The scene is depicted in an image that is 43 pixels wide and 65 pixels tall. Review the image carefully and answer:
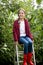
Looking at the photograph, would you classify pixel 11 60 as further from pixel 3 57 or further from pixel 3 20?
pixel 3 20

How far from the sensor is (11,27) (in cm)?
550

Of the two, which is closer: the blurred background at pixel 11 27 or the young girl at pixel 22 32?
the young girl at pixel 22 32

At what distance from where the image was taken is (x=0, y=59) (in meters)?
5.38

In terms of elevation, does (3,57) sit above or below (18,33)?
below

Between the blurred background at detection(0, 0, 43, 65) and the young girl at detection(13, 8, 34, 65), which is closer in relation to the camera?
the young girl at detection(13, 8, 34, 65)

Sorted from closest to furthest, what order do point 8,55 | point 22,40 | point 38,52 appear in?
point 22,40, point 8,55, point 38,52

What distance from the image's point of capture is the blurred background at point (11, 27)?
5.36 metres

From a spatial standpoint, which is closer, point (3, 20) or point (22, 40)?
point (22, 40)

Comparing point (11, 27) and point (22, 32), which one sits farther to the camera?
point (11, 27)

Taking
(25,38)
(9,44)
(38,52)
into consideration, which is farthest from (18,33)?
(38,52)

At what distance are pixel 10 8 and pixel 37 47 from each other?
127cm

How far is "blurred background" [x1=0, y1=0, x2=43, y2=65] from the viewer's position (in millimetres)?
5359

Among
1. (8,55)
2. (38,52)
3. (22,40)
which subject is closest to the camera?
(22,40)

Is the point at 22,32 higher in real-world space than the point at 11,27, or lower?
higher
